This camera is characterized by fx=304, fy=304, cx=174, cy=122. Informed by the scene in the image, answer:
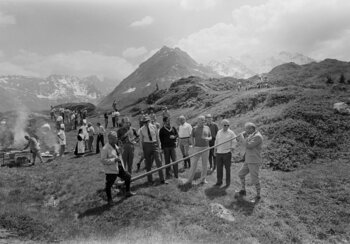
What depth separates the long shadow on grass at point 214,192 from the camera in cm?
1188

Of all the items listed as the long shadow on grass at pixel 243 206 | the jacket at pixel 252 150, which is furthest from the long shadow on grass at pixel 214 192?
the jacket at pixel 252 150

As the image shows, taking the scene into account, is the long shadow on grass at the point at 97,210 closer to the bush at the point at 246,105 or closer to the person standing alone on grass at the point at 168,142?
the person standing alone on grass at the point at 168,142

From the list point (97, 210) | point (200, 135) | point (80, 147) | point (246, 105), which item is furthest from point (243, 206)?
point (246, 105)

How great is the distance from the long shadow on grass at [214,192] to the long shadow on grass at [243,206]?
0.72 metres

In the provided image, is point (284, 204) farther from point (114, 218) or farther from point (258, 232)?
point (114, 218)

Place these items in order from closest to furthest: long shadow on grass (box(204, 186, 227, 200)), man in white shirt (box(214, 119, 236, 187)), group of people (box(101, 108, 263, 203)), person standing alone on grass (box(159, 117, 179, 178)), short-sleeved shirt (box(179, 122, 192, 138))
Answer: group of people (box(101, 108, 263, 203)) → long shadow on grass (box(204, 186, 227, 200)) → man in white shirt (box(214, 119, 236, 187)) → person standing alone on grass (box(159, 117, 179, 178)) → short-sleeved shirt (box(179, 122, 192, 138))

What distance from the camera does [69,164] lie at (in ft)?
62.5

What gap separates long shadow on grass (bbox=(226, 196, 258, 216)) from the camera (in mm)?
10859

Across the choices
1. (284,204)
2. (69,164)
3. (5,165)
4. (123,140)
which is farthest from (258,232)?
(5,165)

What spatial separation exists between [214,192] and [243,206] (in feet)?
4.71

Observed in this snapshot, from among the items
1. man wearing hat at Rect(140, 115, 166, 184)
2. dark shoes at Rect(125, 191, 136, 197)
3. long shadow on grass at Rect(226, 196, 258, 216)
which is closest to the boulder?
long shadow on grass at Rect(226, 196, 258, 216)

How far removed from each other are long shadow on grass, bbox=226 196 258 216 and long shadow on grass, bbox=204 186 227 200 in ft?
2.35

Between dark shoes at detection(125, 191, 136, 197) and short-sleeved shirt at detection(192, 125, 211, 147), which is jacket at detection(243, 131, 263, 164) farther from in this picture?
dark shoes at detection(125, 191, 136, 197)

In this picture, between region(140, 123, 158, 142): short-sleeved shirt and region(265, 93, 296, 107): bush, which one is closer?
region(140, 123, 158, 142): short-sleeved shirt
